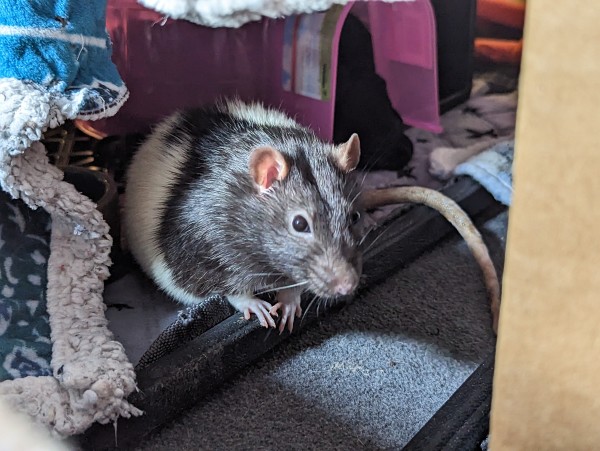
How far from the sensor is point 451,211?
1.81 metres

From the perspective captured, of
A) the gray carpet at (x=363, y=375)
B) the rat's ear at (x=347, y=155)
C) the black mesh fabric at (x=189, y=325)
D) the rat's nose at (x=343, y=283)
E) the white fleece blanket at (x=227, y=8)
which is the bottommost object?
the gray carpet at (x=363, y=375)

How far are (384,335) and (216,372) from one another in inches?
16.5

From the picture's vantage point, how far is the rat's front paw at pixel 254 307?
146 cm

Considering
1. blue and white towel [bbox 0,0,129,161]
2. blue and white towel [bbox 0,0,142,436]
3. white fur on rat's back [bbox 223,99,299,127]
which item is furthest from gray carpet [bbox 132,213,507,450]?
blue and white towel [bbox 0,0,129,161]

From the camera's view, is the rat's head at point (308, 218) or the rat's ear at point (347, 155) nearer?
the rat's head at point (308, 218)

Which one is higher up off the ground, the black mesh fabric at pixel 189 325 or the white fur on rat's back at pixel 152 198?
the white fur on rat's back at pixel 152 198

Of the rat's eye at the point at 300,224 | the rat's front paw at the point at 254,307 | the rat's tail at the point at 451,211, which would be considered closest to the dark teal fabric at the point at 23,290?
the rat's front paw at the point at 254,307

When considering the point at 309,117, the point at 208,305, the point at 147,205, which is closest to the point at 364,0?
the point at 309,117

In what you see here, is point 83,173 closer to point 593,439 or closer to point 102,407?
point 102,407

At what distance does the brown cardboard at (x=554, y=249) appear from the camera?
669 millimetres

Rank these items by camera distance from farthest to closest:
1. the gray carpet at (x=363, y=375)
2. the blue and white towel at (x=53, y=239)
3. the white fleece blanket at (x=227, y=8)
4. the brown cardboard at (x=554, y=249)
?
the white fleece blanket at (x=227, y=8), the gray carpet at (x=363, y=375), the blue and white towel at (x=53, y=239), the brown cardboard at (x=554, y=249)

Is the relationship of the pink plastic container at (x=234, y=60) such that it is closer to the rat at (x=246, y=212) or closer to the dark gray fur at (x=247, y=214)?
the rat at (x=246, y=212)

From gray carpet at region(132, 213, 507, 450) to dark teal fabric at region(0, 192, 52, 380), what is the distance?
0.88 feet

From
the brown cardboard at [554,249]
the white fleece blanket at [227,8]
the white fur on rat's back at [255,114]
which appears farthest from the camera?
the white fleece blanket at [227,8]
